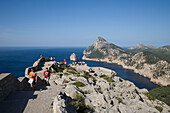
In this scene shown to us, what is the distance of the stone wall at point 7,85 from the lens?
273 inches

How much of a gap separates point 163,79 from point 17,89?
370 ft

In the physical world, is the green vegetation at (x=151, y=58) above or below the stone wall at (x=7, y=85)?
below

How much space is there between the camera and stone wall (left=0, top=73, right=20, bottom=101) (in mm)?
6945

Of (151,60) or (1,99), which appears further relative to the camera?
(151,60)

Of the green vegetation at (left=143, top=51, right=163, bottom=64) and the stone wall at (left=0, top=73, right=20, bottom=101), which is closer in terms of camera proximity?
the stone wall at (left=0, top=73, right=20, bottom=101)

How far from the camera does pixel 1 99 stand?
22.2ft

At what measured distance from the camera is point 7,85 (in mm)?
7527

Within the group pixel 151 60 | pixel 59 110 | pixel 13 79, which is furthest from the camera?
pixel 151 60

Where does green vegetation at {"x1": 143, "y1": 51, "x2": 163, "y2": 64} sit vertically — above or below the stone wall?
below

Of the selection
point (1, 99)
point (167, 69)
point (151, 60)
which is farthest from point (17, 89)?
point (151, 60)

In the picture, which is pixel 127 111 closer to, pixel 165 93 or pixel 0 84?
pixel 0 84

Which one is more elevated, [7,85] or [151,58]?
[7,85]

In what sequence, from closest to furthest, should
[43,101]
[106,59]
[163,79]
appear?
[43,101]
[163,79]
[106,59]

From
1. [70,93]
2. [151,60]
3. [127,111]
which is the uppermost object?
[70,93]
